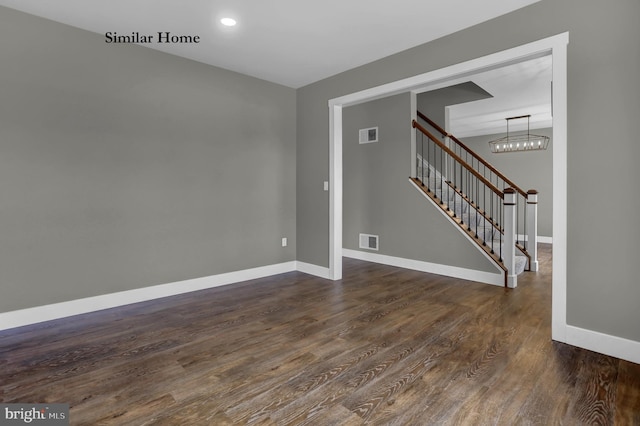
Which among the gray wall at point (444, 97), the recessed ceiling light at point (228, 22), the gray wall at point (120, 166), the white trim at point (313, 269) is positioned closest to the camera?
the gray wall at point (120, 166)

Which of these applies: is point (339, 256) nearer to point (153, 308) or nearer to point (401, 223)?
point (401, 223)

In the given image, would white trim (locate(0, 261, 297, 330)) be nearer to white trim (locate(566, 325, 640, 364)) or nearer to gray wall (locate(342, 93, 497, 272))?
gray wall (locate(342, 93, 497, 272))

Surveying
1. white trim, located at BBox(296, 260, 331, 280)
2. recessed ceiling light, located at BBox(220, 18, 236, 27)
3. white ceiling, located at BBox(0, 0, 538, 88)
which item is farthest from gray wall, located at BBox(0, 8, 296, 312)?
recessed ceiling light, located at BBox(220, 18, 236, 27)

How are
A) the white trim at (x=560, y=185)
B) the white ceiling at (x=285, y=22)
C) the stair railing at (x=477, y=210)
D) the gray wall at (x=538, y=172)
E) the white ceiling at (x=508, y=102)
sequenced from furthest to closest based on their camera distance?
the gray wall at (x=538, y=172) < the white ceiling at (x=508, y=102) < the stair railing at (x=477, y=210) < the white ceiling at (x=285, y=22) < the white trim at (x=560, y=185)

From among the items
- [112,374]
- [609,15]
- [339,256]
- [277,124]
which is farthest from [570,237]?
[277,124]

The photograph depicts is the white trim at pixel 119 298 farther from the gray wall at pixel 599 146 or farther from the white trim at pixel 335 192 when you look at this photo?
the gray wall at pixel 599 146

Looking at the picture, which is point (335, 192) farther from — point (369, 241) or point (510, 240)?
point (510, 240)

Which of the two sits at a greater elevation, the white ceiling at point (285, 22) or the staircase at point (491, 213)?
the white ceiling at point (285, 22)

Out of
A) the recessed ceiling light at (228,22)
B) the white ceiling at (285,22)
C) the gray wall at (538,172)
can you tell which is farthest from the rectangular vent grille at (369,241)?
Result: the gray wall at (538,172)

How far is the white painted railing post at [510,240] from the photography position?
4.02 metres

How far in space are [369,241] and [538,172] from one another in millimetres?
5224

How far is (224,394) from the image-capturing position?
6.07 feet

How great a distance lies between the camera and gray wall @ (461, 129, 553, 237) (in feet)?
26.2

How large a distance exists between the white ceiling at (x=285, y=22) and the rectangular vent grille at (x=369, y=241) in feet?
9.38
